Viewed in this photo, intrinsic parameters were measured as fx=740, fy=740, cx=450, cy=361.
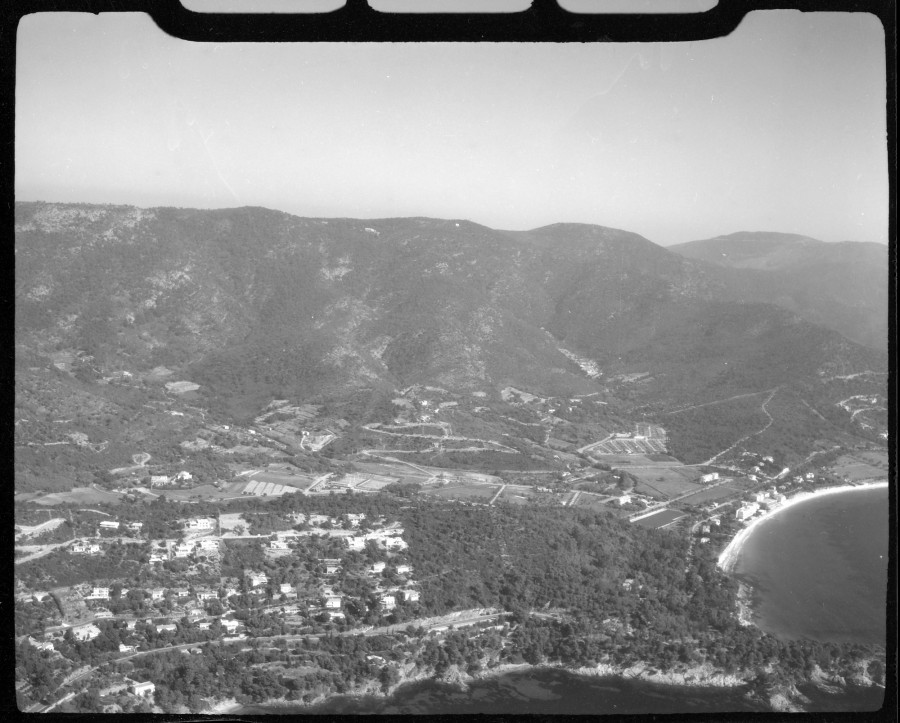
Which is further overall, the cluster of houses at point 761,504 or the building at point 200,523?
the cluster of houses at point 761,504

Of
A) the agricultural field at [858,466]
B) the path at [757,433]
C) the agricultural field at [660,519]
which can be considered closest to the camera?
the agricultural field at [660,519]

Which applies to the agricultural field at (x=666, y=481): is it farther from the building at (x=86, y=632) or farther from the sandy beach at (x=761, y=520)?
the building at (x=86, y=632)

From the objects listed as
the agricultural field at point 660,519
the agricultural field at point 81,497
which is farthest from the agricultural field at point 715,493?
the agricultural field at point 81,497

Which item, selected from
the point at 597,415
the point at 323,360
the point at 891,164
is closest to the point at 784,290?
the point at 597,415

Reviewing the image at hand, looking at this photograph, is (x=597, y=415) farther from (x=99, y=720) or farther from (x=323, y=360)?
(x=99, y=720)

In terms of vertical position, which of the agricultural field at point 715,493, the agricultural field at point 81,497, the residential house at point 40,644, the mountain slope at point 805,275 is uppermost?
the mountain slope at point 805,275

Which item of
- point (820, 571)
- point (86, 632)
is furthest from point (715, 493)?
point (86, 632)

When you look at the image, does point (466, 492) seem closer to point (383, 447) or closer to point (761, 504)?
point (383, 447)
